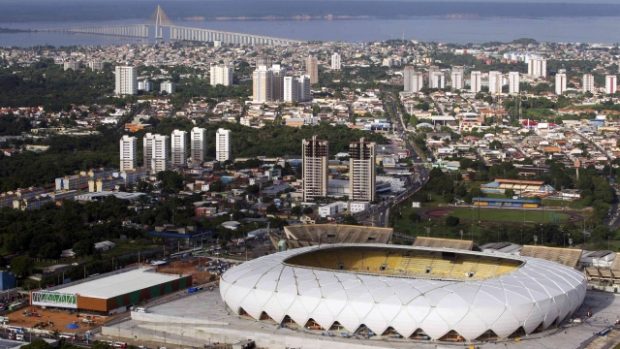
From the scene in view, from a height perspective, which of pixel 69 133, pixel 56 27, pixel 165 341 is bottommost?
pixel 165 341

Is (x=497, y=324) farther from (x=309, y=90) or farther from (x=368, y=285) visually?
(x=309, y=90)

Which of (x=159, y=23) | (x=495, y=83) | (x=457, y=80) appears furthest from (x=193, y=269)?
(x=159, y=23)

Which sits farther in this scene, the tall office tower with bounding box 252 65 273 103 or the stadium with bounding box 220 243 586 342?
the tall office tower with bounding box 252 65 273 103

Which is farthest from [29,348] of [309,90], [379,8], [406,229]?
[379,8]

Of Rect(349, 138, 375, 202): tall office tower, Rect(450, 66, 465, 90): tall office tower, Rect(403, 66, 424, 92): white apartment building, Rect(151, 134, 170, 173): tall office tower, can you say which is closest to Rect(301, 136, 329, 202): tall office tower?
Rect(349, 138, 375, 202): tall office tower

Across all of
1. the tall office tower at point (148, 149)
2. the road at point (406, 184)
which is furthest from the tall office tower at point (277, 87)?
the tall office tower at point (148, 149)

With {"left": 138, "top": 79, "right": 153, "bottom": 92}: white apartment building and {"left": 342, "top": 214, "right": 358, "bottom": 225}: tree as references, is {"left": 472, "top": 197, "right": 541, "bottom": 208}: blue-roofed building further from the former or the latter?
{"left": 138, "top": 79, "right": 153, "bottom": 92}: white apartment building
